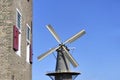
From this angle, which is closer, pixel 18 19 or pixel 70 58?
pixel 18 19

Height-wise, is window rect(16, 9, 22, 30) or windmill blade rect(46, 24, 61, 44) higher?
windmill blade rect(46, 24, 61, 44)

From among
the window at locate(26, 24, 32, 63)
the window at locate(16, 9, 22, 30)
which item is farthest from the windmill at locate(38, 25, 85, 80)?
the window at locate(16, 9, 22, 30)

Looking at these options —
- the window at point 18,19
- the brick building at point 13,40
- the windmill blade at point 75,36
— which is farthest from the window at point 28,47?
the windmill blade at point 75,36

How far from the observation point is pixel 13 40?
28438mm

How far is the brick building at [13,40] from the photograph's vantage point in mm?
27500

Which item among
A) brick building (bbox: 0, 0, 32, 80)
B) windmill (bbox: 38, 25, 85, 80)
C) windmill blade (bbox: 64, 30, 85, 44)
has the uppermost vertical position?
windmill blade (bbox: 64, 30, 85, 44)

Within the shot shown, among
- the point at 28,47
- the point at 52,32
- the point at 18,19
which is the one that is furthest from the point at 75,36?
the point at 18,19

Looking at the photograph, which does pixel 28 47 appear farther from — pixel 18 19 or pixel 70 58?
pixel 70 58

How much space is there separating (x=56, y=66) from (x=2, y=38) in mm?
20656

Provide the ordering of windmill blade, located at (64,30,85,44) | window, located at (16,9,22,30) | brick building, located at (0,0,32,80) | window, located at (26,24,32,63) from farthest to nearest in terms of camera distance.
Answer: windmill blade, located at (64,30,85,44), window, located at (26,24,32,63), window, located at (16,9,22,30), brick building, located at (0,0,32,80)

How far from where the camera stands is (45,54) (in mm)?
48938

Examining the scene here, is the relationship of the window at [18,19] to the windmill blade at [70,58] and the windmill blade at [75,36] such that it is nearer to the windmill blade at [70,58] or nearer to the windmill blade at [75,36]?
the windmill blade at [70,58]

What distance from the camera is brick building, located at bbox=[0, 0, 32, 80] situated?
27.5 m

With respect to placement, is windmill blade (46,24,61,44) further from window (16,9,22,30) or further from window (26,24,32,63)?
window (16,9,22,30)
